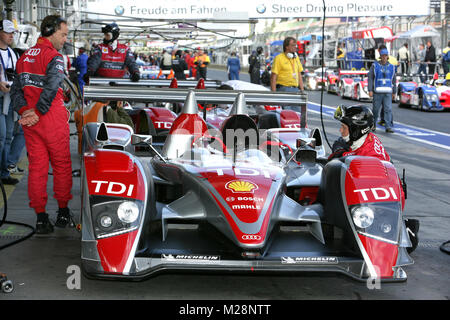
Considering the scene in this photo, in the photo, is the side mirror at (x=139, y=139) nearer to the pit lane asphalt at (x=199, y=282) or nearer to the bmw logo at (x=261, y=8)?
the pit lane asphalt at (x=199, y=282)

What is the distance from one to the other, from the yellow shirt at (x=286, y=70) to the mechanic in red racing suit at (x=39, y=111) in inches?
230

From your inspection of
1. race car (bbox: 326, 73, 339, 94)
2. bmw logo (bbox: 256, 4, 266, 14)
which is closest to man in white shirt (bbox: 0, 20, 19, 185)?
race car (bbox: 326, 73, 339, 94)

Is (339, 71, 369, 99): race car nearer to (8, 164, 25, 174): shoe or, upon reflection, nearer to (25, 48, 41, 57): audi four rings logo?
(8, 164, 25, 174): shoe

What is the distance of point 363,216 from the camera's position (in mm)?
4371

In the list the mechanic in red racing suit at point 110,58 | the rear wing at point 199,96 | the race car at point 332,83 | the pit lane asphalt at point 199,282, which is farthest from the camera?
the race car at point 332,83

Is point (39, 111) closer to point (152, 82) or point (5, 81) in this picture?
point (5, 81)

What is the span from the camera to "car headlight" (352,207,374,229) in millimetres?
4336

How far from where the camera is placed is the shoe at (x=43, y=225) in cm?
600

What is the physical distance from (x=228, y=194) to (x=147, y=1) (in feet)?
95.4

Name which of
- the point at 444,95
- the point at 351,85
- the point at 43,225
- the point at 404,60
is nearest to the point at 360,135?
the point at 43,225

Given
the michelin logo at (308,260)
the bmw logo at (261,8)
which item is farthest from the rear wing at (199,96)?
the bmw logo at (261,8)

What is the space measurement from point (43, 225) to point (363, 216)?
2995 mm

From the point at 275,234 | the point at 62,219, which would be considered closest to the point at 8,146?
the point at 62,219
